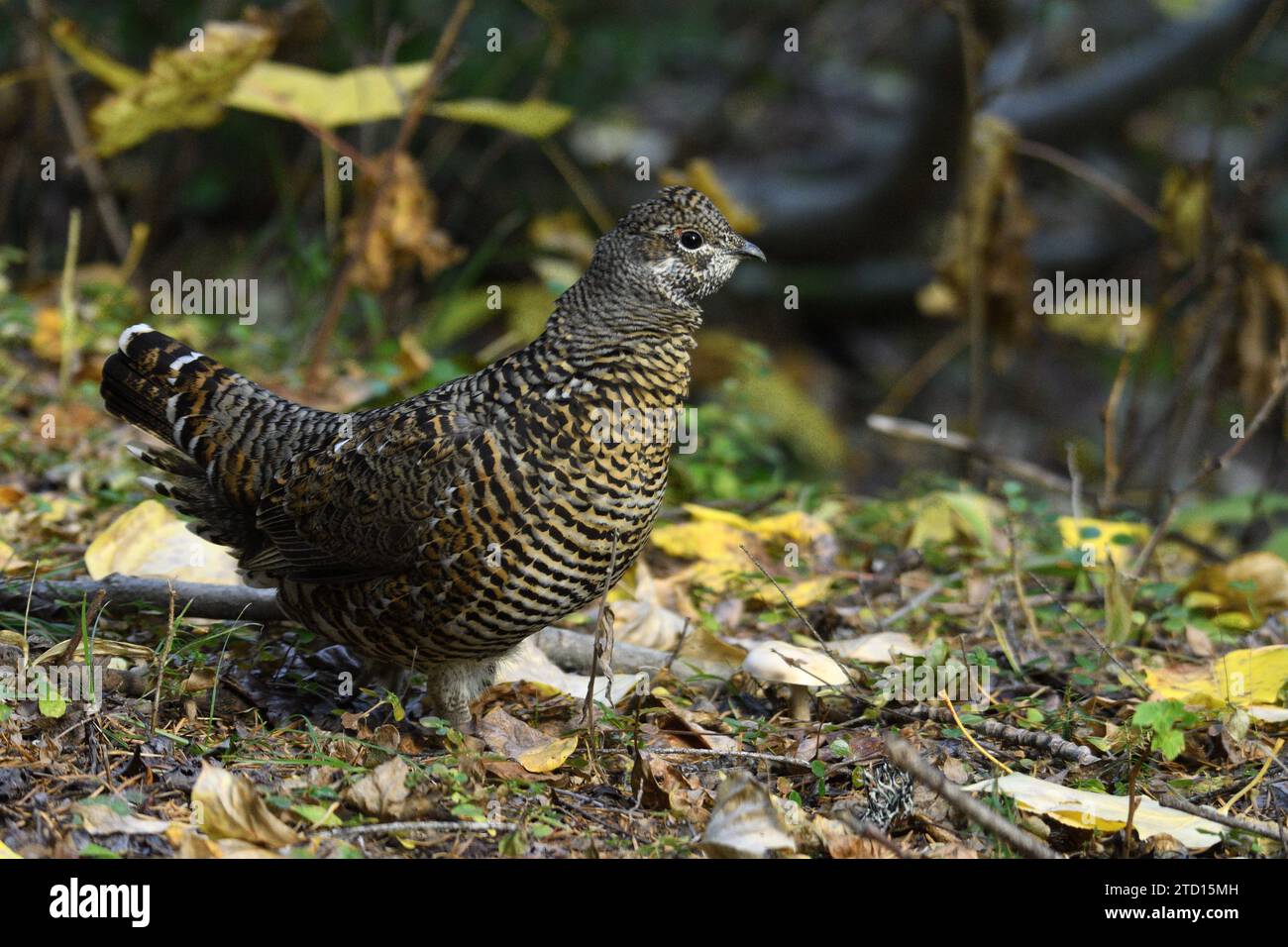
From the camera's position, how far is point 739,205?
9.99m

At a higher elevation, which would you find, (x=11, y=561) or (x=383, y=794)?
(x=11, y=561)

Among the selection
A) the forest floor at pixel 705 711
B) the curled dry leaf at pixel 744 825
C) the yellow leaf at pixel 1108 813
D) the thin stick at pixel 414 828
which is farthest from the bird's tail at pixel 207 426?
the yellow leaf at pixel 1108 813

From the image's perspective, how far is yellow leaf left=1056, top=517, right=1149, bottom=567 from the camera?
5605 millimetres

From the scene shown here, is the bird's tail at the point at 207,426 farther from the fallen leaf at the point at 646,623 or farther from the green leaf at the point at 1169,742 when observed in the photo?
the green leaf at the point at 1169,742

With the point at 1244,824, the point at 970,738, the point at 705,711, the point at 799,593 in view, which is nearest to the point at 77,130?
the point at 799,593

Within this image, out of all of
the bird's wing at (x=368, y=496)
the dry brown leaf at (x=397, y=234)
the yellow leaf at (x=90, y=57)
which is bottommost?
the bird's wing at (x=368, y=496)

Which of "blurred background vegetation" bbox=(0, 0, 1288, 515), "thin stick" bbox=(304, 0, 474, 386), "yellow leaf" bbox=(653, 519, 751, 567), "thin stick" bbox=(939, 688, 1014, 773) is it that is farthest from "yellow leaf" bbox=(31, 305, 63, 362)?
"thin stick" bbox=(939, 688, 1014, 773)

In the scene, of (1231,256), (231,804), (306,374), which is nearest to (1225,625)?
(1231,256)

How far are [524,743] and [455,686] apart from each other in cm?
43

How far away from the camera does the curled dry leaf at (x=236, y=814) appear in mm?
3160

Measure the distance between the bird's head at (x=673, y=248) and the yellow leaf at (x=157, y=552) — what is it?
1878mm

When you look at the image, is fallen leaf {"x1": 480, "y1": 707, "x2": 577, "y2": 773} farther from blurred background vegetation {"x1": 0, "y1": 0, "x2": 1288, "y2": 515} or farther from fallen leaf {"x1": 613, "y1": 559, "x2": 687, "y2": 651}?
blurred background vegetation {"x1": 0, "y1": 0, "x2": 1288, "y2": 515}

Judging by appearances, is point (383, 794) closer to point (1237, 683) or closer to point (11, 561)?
point (11, 561)

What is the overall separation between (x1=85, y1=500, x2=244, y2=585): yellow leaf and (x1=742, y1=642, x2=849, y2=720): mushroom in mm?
1998
